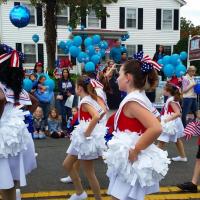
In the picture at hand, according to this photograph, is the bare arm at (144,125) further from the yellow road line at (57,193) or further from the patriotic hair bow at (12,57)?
the yellow road line at (57,193)

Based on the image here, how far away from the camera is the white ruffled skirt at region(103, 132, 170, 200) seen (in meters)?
3.15

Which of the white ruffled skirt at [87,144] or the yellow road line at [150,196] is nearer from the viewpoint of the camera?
the white ruffled skirt at [87,144]

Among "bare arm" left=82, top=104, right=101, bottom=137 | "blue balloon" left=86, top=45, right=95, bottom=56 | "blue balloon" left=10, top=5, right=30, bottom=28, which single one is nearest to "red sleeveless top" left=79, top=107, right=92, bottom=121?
"bare arm" left=82, top=104, right=101, bottom=137

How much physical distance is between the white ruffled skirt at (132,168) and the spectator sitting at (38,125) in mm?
6227

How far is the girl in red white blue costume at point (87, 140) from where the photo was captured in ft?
14.9

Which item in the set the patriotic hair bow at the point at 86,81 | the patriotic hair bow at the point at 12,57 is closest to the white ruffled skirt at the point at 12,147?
the patriotic hair bow at the point at 12,57

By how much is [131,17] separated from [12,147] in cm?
2652

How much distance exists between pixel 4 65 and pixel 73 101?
22.3 ft

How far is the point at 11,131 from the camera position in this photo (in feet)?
11.5

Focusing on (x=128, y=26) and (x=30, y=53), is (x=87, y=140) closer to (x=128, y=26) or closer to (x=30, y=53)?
(x=30, y=53)

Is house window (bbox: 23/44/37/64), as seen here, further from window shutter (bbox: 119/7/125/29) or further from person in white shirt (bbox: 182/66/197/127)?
person in white shirt (bbox: 182/66/197/127)

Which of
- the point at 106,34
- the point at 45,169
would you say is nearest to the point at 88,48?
the point at 45,169

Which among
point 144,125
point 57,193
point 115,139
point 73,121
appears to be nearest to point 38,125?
point 73,121

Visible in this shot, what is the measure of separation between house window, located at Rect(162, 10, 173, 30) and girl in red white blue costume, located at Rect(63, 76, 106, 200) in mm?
25407
